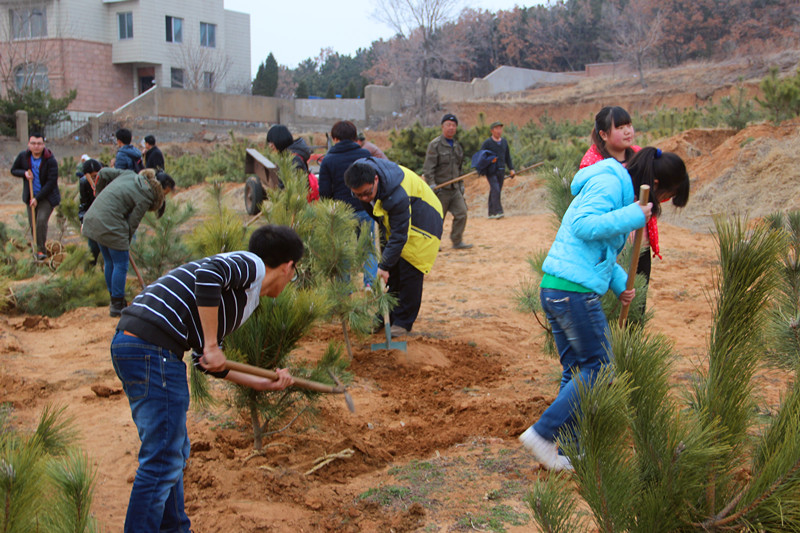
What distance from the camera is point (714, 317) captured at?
1.63m

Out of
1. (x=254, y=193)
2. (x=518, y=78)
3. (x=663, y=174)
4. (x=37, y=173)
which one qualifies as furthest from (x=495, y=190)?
(x=518, y=78)

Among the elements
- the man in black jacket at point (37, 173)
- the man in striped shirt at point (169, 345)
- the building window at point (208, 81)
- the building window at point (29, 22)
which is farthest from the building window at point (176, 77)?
the man in striped shirt at point (169, 345)

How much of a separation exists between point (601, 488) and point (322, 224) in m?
3.40

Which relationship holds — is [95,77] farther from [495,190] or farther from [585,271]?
[585,271]

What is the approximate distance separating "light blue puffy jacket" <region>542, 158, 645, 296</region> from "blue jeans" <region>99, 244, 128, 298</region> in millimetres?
4284

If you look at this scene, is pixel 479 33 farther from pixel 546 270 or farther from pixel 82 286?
pixel 546 270

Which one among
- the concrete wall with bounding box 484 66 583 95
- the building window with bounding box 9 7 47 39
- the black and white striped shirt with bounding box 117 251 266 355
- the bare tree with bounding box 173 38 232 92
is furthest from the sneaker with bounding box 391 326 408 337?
the concrete wall with bounding box 484 66 583 95

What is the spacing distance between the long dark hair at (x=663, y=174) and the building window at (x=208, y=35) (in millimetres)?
37996

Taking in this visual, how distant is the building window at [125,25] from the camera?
34.8 m

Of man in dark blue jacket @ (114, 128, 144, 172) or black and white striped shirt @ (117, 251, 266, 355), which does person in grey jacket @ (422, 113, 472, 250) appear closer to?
man in dark blue jacket @ (114, 128, 144, 172)

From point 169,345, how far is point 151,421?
27 cm

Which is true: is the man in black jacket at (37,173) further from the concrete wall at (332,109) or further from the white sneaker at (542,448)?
the concrete wall at (332,109)

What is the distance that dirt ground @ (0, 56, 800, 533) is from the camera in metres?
2.93

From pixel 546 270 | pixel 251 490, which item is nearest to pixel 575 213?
pixel 546 270
